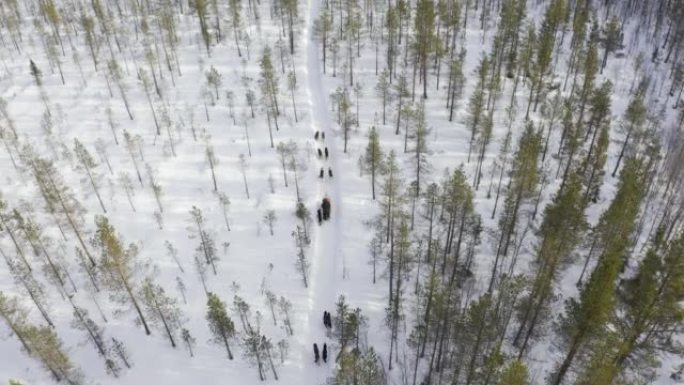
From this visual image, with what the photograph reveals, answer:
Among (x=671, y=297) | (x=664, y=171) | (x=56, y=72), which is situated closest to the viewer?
(x=671, y=297)

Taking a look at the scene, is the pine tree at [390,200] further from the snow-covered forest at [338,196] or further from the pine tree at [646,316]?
the pine tree at [646,316]

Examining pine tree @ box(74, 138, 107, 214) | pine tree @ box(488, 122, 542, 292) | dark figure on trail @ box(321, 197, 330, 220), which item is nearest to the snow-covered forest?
pine tree @ box(488, 122, 542, 292)

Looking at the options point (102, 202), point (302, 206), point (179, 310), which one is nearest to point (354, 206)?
→ point (302, 206)

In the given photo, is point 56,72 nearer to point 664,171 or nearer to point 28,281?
point 28,281

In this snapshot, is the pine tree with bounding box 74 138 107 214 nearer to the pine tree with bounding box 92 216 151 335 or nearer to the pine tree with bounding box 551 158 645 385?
the pine tree with bounding box 92 216 151 335

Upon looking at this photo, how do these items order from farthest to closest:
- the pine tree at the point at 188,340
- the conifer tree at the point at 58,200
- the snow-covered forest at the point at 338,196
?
the conifer tree at the point at 58,200 < the pine tree at the point at 188,340 < the snow-covered forest at the point at 338,196

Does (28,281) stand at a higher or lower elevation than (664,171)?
lower

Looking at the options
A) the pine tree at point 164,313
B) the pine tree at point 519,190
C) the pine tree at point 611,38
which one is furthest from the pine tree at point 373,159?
the pine tree at point 611,38
